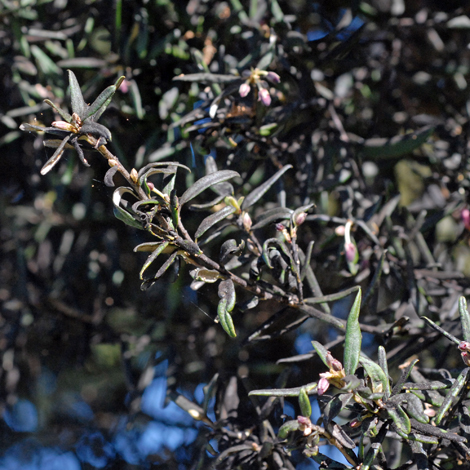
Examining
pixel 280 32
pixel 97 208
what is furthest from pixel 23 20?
pixel 280 32

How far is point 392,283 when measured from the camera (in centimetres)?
107

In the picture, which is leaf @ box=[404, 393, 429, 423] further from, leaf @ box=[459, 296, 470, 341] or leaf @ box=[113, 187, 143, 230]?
leaf @ box=[113, 187, 143, 230]

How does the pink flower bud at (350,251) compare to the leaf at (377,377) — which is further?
the pink flower bud at (350,251)

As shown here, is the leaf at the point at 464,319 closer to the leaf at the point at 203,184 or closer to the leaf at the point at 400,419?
the leaf at the point at 400,419

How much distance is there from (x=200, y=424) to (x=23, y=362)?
617 millimetres

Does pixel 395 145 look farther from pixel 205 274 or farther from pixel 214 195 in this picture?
pixel 205 274

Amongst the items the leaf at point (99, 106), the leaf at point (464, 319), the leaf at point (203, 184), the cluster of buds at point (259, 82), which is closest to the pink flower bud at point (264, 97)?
the cluster of buds at point (259, 82)

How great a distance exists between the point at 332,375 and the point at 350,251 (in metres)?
0.32

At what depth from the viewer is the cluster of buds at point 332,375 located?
1.90ft

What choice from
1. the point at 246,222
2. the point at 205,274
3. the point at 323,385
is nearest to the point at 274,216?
the point at 246,222

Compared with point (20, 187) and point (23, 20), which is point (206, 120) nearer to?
point (23, 20)

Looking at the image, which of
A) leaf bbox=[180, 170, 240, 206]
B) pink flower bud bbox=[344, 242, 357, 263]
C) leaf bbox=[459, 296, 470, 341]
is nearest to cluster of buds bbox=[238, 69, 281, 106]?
leaf bbox=[180, 170, 240, 206]

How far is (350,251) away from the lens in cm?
86

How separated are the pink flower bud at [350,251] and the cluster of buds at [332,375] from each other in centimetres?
30
